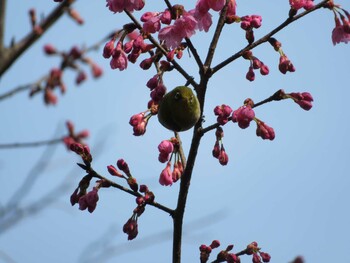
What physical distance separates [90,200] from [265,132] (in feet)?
2.94

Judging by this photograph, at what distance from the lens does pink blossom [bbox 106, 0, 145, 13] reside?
2324 millimetres

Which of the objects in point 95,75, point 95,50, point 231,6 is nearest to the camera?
point 231,6

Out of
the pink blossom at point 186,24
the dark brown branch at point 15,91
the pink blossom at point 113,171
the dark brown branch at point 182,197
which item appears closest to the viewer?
the dark brown branch at point 182,197

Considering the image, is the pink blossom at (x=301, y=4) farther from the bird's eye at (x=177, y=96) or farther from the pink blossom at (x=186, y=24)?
the bird's eye at (x=177, y=96)

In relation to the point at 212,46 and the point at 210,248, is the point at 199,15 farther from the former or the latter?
the point at 210,248

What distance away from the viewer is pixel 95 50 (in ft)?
15.2

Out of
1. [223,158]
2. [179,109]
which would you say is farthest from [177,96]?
[223,158]

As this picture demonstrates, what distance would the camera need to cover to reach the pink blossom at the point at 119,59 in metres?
2.47

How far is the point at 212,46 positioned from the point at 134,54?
0.42 meters

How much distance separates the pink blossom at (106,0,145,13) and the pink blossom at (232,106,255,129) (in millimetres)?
739

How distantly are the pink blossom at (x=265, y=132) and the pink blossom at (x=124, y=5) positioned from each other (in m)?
0.85

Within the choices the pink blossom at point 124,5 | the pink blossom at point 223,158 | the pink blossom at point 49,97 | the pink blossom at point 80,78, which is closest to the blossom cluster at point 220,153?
the pink blossom at point 223,158

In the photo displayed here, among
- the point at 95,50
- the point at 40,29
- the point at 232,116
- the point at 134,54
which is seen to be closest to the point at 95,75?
the point at 95,50

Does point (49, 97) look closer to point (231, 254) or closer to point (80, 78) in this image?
point (80, 78)
